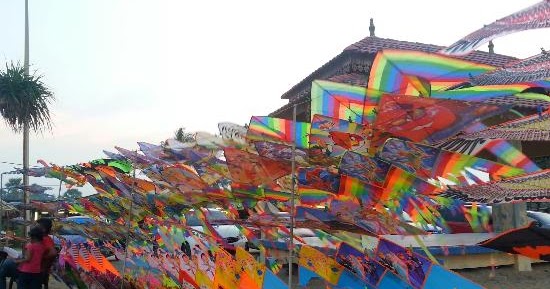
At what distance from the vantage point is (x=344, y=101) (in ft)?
12.1

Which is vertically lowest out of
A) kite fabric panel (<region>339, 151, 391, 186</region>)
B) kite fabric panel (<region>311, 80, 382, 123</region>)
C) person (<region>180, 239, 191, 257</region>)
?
person (<region>180, 239, 191, 257</region>)

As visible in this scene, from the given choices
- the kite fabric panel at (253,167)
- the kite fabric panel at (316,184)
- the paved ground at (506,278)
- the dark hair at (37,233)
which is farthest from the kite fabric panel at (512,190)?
the paved ground at (506,278)

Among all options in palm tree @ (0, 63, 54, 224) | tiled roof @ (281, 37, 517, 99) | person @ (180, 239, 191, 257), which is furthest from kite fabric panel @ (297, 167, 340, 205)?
palm tree @ (0, 63, 54, 224)

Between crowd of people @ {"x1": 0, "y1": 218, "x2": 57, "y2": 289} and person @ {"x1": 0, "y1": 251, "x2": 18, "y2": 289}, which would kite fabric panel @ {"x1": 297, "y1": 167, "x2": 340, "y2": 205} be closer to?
crowd of people @ {"x1": 0, "y1": 218, "x2": 57, "y2": 289}

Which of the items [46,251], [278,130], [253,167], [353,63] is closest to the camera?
[278,130]

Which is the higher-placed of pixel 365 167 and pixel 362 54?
pixel 362 54

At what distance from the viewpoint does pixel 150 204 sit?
6.43 metres

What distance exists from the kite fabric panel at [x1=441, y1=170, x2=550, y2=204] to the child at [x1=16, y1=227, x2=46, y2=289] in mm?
5655

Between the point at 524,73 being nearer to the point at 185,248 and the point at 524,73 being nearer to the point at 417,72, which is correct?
the point at 417,72

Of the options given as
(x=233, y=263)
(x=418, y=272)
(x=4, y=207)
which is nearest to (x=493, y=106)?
(x=418, y=272)

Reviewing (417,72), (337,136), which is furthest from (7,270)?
(417,72)

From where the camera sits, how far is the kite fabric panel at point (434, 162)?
304cm

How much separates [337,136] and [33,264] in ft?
16.1

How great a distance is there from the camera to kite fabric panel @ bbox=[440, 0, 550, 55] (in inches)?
95.3
